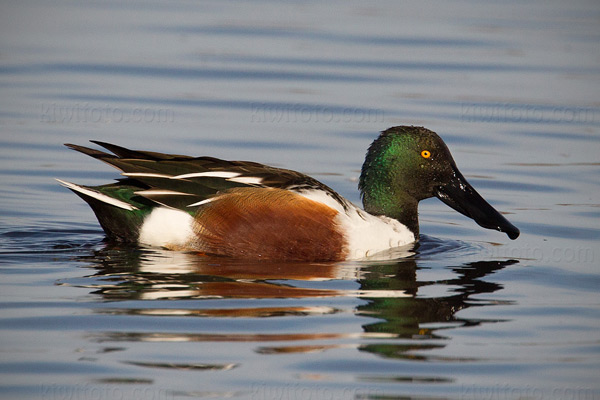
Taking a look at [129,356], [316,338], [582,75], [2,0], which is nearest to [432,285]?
[316,338]

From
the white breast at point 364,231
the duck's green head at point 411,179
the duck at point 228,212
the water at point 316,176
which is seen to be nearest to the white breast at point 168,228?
the duck at point 228,212

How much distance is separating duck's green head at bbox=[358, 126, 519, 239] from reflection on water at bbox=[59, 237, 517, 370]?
459 millimetres

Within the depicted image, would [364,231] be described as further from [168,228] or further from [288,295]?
[168,228]

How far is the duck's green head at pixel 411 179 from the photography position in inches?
279

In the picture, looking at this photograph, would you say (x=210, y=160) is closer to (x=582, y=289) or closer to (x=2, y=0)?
(x=582, y=289)

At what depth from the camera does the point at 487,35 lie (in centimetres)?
1461

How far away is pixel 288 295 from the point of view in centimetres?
577

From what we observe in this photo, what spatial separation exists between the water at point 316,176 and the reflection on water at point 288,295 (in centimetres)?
2

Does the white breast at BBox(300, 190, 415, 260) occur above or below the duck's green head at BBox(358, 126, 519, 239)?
below

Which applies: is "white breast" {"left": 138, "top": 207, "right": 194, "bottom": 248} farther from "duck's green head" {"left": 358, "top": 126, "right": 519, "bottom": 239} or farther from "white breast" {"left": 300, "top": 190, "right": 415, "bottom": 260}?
"duck's green head" {"left": 358, "top": 126, "right": 519, "bottom": 239}

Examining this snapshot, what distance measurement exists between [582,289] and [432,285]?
3.07ft

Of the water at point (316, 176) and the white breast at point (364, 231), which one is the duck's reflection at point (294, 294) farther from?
the white breast at point (364, 231)

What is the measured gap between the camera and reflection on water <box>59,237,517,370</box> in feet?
16.7

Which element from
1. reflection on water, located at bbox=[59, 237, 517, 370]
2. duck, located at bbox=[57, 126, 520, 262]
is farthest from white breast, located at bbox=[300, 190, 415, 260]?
reflection on water, located at bbox=[59, 237, 517, 370]
